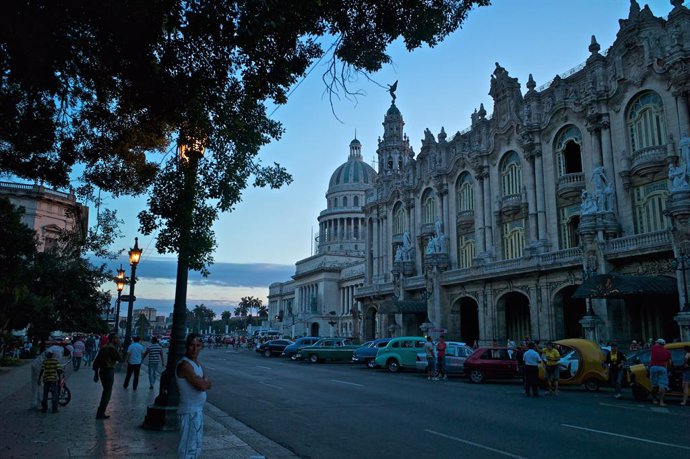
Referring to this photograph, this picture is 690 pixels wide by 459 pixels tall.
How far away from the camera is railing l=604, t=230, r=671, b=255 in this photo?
2577cm

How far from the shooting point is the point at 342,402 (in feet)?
50.3

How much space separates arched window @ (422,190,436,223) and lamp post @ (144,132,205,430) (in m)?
38.5

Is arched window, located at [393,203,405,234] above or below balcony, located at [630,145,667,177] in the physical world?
above

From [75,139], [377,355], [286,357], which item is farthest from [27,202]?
[75,139]

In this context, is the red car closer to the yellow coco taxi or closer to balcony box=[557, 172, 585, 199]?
the yellow coco taxi

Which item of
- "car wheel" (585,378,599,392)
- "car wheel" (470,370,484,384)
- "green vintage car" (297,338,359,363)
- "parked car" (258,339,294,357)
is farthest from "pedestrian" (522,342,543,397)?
"parked car" (258,339,294,357)

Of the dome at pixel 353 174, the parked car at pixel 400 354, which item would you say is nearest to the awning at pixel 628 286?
the parked car at pixel 400 354

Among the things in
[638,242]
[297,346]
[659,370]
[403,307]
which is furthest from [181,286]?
[403,307]

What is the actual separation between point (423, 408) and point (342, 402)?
243cm

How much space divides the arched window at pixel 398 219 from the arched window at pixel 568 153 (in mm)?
19616

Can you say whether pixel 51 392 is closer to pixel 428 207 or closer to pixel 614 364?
pixel 614 364

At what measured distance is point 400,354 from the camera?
2925 centimetres

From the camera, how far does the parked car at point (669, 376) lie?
1602cm

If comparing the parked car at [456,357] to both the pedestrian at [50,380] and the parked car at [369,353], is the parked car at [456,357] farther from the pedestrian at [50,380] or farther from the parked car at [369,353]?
the pedestrian at [50,380]
